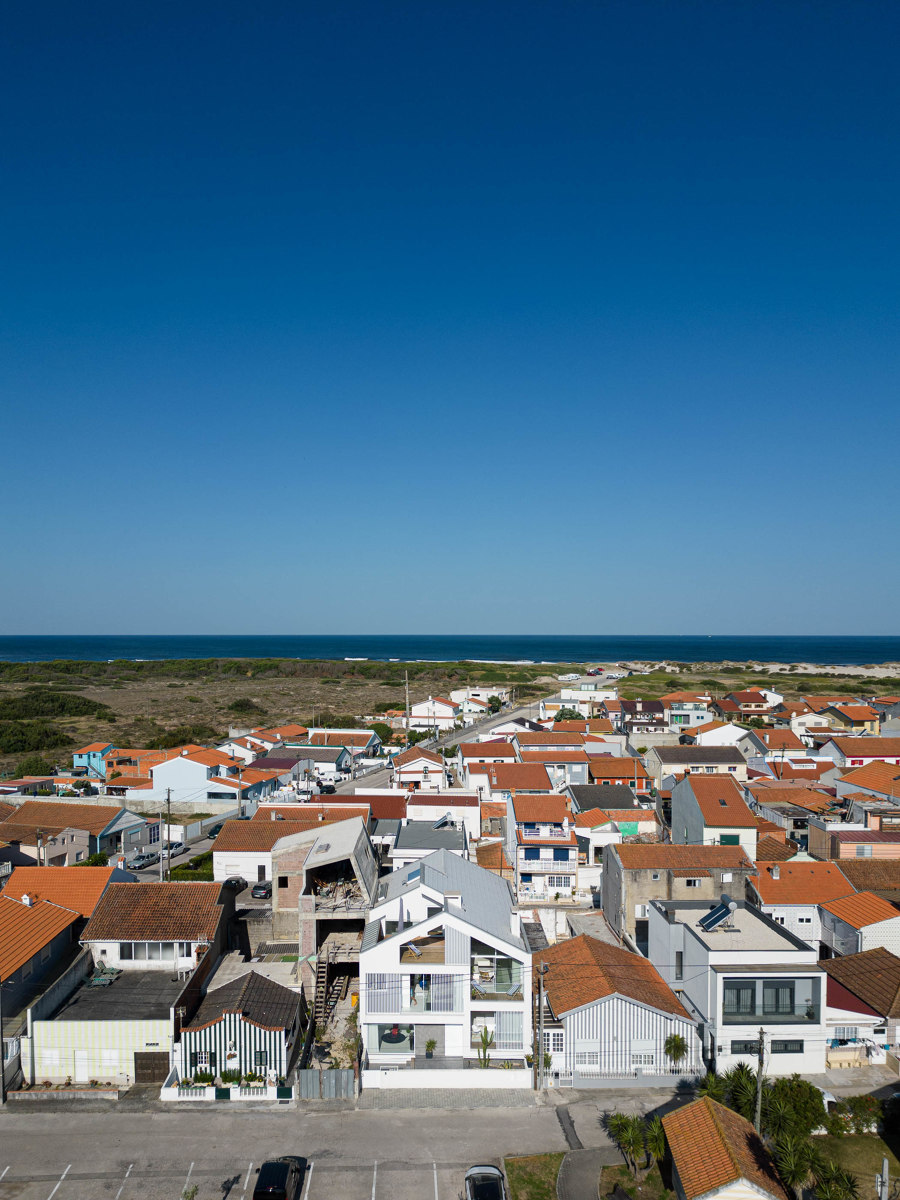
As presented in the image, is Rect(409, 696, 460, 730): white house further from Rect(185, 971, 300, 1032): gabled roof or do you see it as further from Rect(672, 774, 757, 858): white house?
Rect(185, 971, 300, 1032): gabled roof

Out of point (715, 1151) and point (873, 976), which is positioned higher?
point (715, 1151)

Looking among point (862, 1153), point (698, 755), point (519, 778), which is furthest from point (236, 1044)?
point (698, 755)

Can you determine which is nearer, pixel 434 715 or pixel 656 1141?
pixel 656 1141

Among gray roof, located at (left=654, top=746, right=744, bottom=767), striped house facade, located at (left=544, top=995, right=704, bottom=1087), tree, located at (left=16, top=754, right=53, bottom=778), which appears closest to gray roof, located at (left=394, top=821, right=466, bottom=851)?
striped house facade, located at (left=544, top=995, right=704, bottom=1087)

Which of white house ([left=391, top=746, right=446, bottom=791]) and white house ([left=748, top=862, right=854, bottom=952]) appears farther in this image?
white house ([left=391, top=746, right=446, bottom=791])

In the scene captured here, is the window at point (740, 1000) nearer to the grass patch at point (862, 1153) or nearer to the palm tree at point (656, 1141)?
the grass patch at point (862, 1153)

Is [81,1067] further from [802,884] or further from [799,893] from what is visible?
[802,884]

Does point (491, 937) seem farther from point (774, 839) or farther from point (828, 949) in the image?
point (774, 839)
